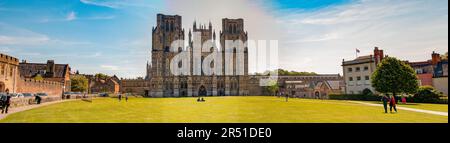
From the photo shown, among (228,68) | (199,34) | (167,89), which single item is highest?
(199,34)

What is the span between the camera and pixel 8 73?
32.8m

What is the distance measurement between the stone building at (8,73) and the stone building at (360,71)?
5770 cm

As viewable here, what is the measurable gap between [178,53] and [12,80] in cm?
6305

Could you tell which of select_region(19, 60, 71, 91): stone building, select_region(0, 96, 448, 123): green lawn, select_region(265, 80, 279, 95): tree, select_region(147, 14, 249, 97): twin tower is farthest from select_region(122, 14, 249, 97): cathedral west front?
select_region(0, 96, 448, 123): green lawn

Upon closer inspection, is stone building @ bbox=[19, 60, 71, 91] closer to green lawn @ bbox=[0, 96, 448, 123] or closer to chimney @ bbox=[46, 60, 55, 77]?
chimney @ bbox=[46, 60, 55, 77]

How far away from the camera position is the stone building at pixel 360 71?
2122 inches

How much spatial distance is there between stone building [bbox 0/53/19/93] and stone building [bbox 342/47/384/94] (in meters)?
57.7

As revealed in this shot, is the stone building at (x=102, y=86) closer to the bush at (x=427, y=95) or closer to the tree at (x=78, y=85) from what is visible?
the tree at (x=78, y=85)

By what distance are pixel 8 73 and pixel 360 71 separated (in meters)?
58.8

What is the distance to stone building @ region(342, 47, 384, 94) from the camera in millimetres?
53906

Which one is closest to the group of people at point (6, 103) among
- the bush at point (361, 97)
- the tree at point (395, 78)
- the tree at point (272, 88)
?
the tree at point (395, 78)
